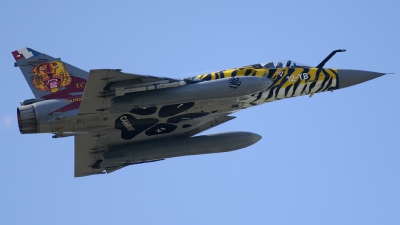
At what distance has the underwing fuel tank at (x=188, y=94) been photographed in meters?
22.1

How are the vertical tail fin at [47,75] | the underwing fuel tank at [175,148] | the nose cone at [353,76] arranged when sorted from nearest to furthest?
the vertical tail fin at [47,75]
the underwing fuel tank at [175,148]
the nose cone at [353,76]

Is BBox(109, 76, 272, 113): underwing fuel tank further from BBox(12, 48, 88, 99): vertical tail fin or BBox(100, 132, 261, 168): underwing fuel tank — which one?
BBox(100, 132, 261, 168): underwing fuel tank

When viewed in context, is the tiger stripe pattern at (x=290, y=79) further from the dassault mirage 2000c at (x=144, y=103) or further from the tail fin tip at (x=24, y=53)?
the tail fin tip at (x=24, y=53)

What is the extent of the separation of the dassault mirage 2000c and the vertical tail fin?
3 centimetres

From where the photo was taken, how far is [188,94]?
2214cm

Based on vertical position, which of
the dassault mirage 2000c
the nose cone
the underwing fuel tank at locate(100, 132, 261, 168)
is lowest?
the underwing fuel tank at locate(100, 132, 261, 168)

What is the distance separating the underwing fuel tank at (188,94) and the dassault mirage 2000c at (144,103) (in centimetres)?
3

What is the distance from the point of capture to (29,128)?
22094 mm

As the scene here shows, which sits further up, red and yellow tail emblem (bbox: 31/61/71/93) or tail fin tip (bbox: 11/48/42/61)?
tail fin tip (bbox: 11/48/42/61)

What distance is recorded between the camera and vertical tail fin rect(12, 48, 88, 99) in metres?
23.7

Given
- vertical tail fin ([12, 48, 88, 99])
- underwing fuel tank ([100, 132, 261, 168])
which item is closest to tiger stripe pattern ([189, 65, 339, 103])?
underwing fuel tank ([100, 132, 261, 168])

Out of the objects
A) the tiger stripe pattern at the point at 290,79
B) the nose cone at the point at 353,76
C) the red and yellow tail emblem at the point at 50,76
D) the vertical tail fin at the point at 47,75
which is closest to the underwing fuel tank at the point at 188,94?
the tiger stripe pattern at the point at 290,79

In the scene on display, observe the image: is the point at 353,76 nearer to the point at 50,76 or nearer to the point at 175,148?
the point at 175,148

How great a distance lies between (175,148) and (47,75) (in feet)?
15.7
